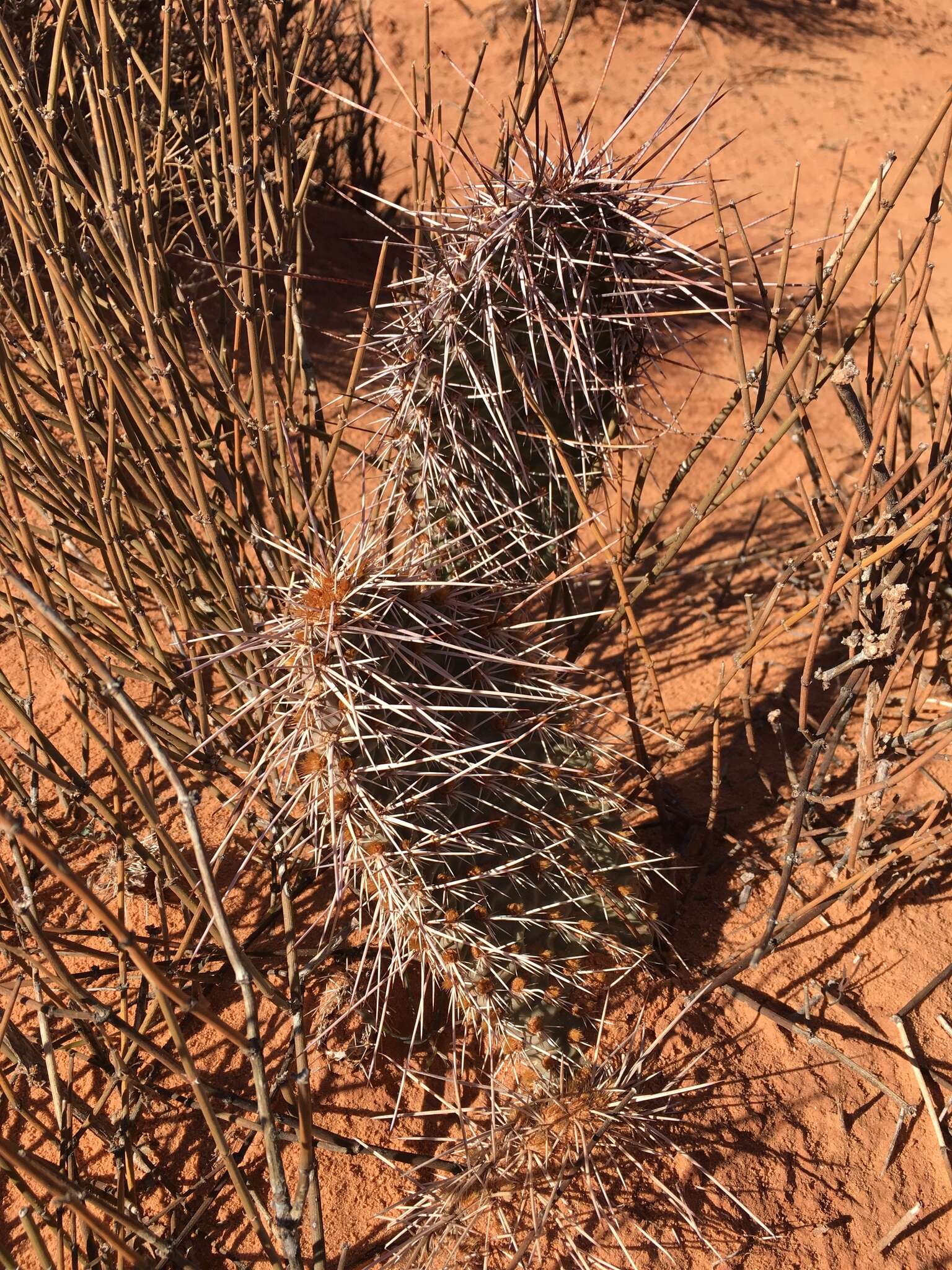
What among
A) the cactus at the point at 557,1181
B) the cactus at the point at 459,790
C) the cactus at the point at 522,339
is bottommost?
the cactus at the point at 557,1181

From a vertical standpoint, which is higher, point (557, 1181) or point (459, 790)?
point (459, 790)

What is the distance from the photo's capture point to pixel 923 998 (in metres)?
1.68

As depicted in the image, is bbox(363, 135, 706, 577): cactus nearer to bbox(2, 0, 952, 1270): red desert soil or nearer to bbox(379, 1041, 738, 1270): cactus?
bbox(2, 0, 952, 1270): red desert soil

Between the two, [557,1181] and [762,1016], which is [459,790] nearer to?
[557,1181]

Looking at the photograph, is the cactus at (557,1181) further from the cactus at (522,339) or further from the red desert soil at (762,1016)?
the cactus at (522,339)

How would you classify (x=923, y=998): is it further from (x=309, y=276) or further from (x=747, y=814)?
(x=309, y=276)

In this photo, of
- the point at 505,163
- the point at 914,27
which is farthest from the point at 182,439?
the point at 914,27

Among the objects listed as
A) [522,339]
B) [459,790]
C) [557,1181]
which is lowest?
[557,1181]

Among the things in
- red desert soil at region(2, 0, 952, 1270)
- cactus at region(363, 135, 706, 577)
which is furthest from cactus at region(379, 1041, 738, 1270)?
cactus at region(363, 135, 706, 577)

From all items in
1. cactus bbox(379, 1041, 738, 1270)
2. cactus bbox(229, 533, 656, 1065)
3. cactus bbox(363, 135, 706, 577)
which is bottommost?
cactus bbox(379, 1041, 738, 1270)

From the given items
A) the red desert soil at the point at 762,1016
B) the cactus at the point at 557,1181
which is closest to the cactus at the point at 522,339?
the red desert soil at the point at 762,1016

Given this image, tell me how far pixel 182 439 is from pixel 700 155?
16.2 feet

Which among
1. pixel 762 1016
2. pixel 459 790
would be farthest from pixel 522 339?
pixel 762 1016

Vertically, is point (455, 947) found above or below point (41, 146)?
below
